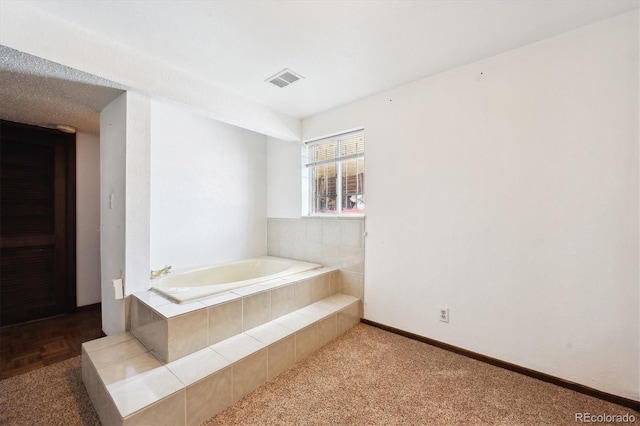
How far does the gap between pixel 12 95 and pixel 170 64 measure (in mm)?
1183

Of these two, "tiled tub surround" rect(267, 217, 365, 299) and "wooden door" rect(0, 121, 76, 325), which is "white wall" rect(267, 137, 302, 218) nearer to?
"tiled tub surround" rect(267, 217, 365, 299)

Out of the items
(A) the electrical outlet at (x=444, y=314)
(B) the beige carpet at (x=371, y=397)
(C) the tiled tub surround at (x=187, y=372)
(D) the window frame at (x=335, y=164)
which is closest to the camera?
(C) the tiled tub surround at (x=187, y=372)

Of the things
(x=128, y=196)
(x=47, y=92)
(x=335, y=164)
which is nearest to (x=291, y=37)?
(x=335, y=164)

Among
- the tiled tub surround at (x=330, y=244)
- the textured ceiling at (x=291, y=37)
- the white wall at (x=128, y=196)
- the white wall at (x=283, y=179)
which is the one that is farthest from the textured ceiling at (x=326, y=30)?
the tiled tub surround at (x=330, y=244)

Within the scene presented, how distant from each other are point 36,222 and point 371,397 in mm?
3588

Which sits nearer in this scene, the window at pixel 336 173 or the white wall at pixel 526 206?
the white wall at pixel 526 206

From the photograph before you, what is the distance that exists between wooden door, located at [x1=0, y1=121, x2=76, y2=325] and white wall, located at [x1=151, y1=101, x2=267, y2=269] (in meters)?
1.20

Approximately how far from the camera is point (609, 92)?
1.54m

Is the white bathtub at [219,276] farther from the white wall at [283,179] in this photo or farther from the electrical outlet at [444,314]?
the electrical outlet at [444,314]

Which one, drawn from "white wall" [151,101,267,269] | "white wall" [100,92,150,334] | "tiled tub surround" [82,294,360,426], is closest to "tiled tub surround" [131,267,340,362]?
Answer: "tiled tub surround" [82,294,360,426]

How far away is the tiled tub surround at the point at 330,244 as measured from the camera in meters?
2.69

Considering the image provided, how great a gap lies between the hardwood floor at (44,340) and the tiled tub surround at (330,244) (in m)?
2.00

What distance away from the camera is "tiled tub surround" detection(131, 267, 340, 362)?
5.22ft

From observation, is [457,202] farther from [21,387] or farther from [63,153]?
[63,153]
